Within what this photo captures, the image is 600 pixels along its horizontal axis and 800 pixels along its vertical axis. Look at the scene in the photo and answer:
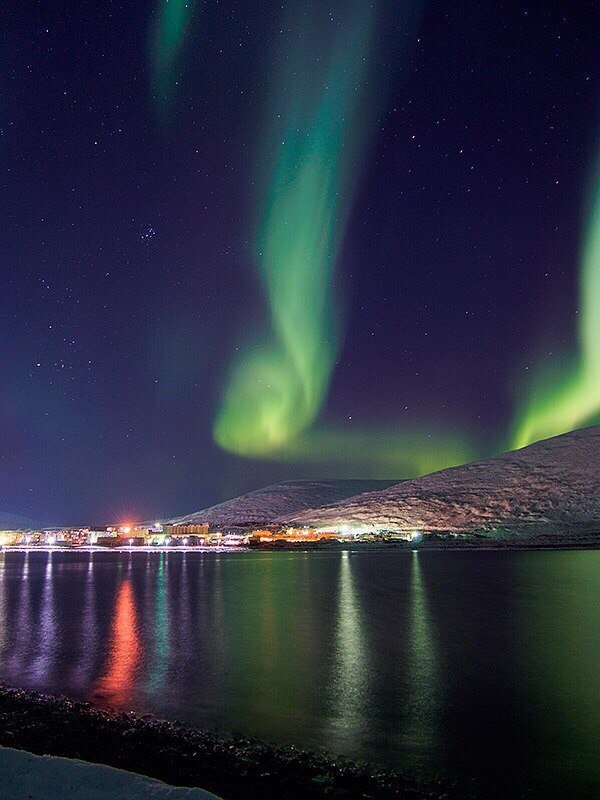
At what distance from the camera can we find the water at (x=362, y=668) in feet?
49.1

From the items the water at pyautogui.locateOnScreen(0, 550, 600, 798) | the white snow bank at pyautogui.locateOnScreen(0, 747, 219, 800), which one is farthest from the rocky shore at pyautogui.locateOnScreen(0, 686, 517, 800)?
the white snow bank at pyautogui.locateOnScreen(0, 747, 219, 800)

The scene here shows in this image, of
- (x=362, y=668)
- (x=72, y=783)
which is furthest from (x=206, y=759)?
(x=362, y=668)

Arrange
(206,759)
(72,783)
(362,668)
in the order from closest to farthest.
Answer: (72,783), (206,759), (362,668)

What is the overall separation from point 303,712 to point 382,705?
2418 mm

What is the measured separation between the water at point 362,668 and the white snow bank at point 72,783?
5.15m

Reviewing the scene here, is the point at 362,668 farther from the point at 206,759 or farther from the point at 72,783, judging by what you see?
the point at 72,783

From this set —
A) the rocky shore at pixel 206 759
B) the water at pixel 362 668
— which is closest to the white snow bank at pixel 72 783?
the rocky shore at pixel 206 759

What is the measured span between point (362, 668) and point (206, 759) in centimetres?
1142

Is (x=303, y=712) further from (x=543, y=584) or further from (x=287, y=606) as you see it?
(x=543, y=584)

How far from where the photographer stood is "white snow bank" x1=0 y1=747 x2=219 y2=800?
32.7ft

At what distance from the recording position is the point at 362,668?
23484mm

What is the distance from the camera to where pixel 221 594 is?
52500 millimetres

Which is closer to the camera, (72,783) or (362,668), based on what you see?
(72,783)

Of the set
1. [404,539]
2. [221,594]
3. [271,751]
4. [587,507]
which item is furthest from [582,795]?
[587,507]
